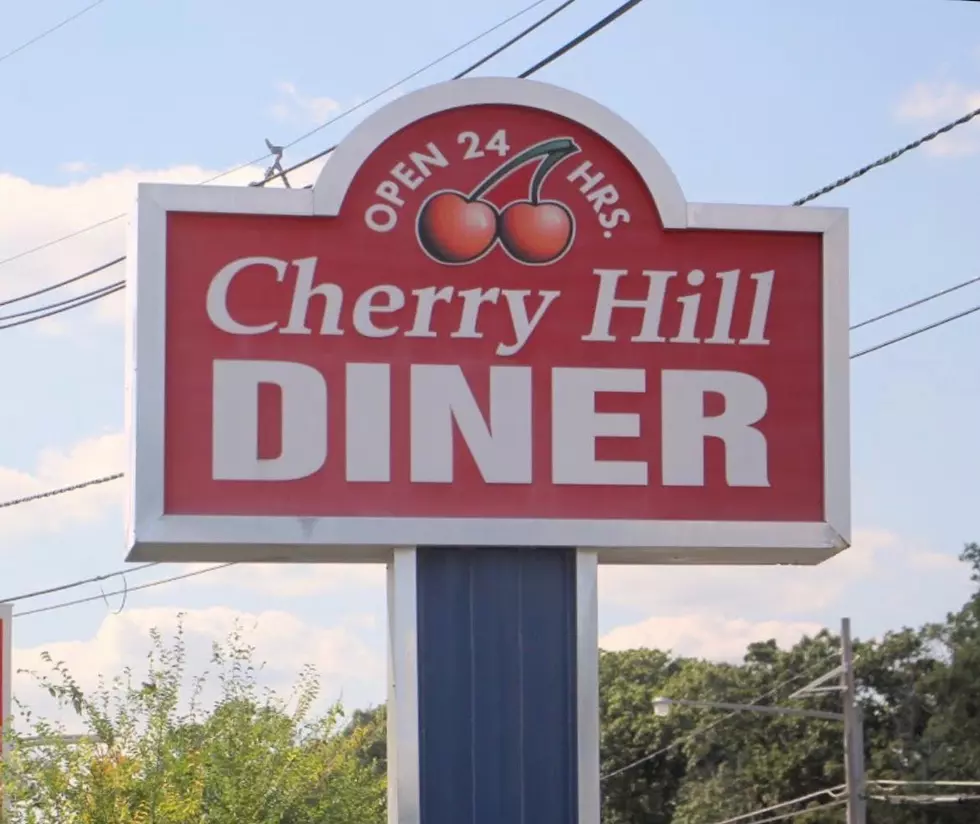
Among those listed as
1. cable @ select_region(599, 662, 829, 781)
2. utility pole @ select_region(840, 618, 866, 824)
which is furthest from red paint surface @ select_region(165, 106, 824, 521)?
cable @ select_region(599, 662, 829, 781)

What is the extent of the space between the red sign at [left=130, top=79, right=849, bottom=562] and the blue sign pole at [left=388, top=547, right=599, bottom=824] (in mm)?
210

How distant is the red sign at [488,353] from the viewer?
33.0ft

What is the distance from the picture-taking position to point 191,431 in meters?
10.0

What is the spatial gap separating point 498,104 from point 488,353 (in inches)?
49.6

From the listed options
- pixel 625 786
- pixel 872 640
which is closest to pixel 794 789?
pixel 872 640

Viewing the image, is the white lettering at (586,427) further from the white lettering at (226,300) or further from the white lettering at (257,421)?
the white lettering at (226,300)

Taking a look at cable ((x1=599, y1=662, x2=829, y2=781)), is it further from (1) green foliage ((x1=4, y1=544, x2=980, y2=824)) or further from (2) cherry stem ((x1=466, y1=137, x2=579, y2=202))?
(2) cherry stem ((x1=466, y1=137, x2=579, y2=202))

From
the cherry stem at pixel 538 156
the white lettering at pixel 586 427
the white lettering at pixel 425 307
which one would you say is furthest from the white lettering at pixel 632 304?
the white lettering at pixel 425 307

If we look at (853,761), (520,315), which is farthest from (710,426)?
(853,761)

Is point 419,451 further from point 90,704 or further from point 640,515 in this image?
point 90,704

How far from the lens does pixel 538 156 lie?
1053 cm

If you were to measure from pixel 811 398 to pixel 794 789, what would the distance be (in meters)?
49.6

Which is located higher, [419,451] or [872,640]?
[872,640]

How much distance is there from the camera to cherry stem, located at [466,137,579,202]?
10.5 metres
